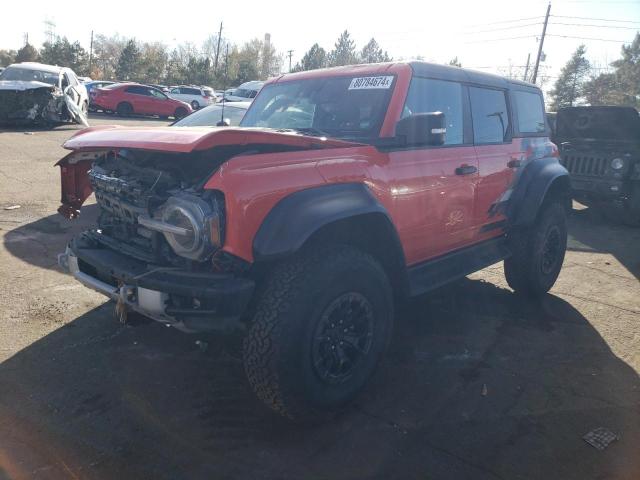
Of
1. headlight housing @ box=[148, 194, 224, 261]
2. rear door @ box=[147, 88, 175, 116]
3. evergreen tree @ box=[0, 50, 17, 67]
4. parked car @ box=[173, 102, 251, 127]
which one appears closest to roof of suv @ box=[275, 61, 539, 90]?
headlight housing @ box=[148, 194, 224, 261]

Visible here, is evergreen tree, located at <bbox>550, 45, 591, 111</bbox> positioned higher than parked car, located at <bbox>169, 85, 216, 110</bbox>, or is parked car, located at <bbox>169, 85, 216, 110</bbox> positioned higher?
evergreen tree, located at <bbox>550, 45, 591, 111</bbox>

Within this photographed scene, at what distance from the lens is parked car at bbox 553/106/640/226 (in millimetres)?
8875

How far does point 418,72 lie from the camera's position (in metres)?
3.74

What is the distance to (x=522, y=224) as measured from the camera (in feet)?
15.3

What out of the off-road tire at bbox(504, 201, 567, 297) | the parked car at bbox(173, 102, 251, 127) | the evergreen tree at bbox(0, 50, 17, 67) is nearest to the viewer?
the off-road tire at bbox(504, 201, 567, 297)

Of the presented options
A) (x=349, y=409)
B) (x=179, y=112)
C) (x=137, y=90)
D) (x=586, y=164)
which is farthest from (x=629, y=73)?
(x=349, y=409)

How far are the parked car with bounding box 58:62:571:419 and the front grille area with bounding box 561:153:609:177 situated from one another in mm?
5823

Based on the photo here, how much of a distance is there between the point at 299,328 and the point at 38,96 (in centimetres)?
1551

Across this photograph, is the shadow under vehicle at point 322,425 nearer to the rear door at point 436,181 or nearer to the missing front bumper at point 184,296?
the missing front bumper at point 184,296

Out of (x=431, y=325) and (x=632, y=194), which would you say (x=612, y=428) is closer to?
(x=431, y=325)

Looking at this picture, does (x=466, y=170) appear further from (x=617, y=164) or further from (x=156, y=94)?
(x=156, y=94)

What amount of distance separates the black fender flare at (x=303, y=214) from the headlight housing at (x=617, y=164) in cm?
767

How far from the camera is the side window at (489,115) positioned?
14.1 feet

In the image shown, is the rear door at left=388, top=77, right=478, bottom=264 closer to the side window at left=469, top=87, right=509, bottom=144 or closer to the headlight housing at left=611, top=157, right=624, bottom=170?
the side window at left=469, top=87, right=509, bottom=144
